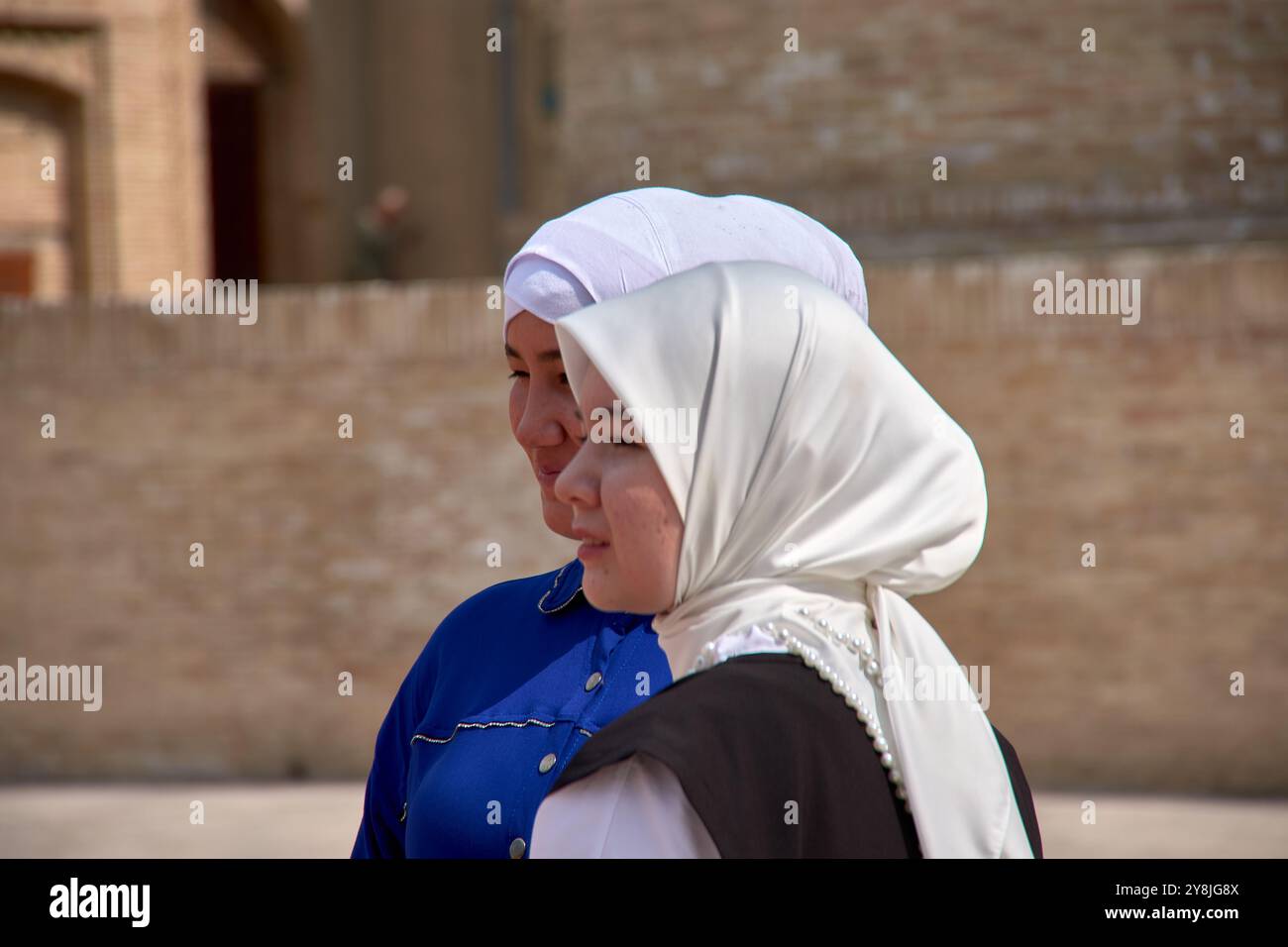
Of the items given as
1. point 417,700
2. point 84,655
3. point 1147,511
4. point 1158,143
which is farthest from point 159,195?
point 417,700

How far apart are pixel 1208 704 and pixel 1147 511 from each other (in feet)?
A: 2.72

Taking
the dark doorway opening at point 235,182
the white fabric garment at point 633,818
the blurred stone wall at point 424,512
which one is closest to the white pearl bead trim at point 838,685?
the white fabric garment at point 633,818

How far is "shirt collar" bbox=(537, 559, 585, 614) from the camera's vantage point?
6.18 ft

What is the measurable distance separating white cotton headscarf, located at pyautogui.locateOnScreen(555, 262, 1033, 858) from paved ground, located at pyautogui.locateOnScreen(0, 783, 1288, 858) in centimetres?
473

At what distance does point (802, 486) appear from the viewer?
130 cm

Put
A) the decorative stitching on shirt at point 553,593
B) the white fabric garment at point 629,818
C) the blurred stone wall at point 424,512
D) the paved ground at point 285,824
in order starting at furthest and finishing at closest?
the blurred stone wall at point 424,512
the paved ground at point 285,824
the decorative stitching on shirt at point 553,593
the white fabric garment at point 629,818

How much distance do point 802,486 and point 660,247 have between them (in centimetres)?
56

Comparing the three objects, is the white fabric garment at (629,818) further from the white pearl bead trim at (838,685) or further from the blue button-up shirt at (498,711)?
the blue button-up shirt at (498,711)

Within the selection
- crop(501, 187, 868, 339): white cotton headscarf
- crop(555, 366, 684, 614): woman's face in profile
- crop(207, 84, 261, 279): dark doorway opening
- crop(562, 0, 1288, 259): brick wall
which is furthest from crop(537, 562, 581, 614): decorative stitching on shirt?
crop(207, 84, 261, 279): dark doorway opening

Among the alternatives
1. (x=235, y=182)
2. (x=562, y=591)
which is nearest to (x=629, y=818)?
(x=562, y=591)

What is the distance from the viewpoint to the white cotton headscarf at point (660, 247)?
1763 mm

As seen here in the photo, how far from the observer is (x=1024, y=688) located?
6727 millimetres

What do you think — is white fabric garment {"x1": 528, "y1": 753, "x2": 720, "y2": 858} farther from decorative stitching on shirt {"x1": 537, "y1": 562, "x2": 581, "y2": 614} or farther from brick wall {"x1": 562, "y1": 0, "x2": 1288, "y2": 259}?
brick wall {"x1": 562, "y1": 0, "x2": 1288, "y2": 259}

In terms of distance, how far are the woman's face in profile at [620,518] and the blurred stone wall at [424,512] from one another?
18.3 feet
